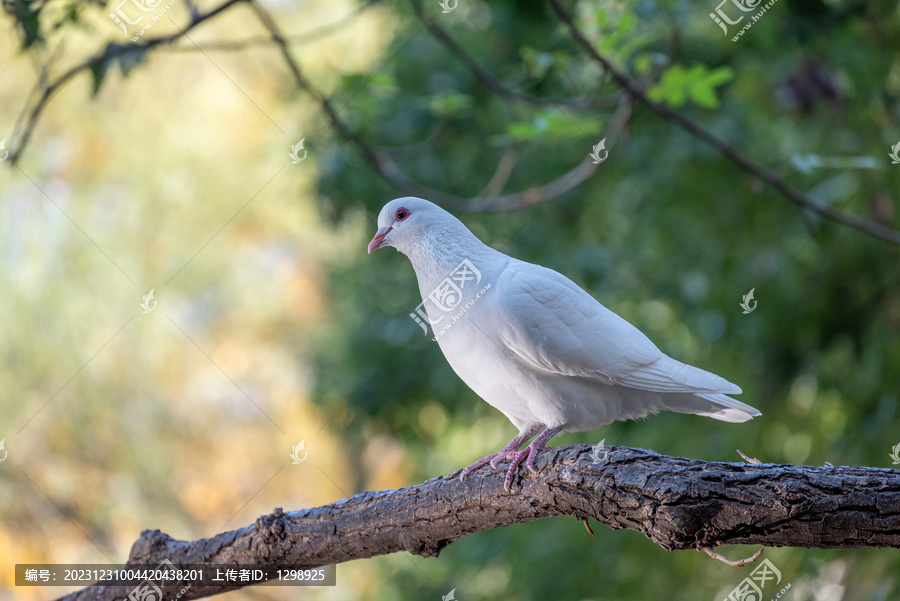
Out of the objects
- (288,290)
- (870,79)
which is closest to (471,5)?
(870,79)

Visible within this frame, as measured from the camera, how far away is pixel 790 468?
2.04m

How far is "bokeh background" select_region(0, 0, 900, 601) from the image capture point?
509 cm

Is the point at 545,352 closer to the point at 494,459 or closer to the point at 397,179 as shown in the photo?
the point at 494,459

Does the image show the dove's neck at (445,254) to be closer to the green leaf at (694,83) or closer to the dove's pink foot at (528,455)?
the dove's pink foot at (528,455)

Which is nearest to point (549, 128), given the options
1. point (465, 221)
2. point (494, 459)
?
point (494, 459)

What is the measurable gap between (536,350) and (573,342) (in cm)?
15

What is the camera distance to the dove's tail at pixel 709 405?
259cm

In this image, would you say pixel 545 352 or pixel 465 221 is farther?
pixel 465 221

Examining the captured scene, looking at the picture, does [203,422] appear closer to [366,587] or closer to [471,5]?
[366,587]

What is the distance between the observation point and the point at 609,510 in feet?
7.13

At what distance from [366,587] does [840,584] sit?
9408mm

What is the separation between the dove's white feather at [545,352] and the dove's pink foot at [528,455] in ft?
0.13

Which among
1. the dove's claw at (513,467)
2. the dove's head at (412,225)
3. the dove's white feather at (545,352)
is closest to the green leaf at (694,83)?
the dove's white feather at (545,352)

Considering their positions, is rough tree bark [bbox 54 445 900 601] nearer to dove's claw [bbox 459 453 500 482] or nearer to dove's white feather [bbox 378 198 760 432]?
dove's claw [bbox 459 453 500 482]
